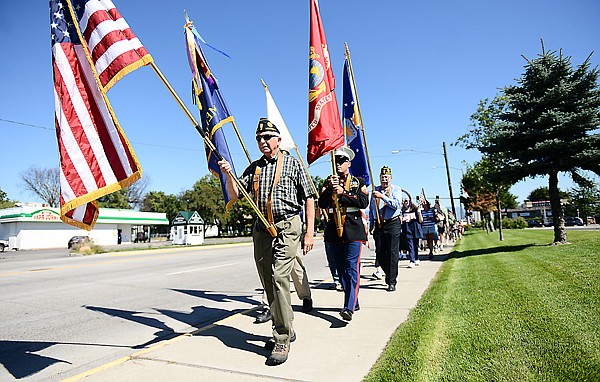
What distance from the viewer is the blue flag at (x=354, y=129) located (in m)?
7.66

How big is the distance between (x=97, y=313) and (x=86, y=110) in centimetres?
395

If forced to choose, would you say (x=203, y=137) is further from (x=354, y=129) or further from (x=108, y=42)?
(x=354, y=129)

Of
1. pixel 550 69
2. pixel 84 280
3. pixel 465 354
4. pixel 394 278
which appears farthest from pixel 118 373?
pixel 550 69

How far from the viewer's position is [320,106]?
576 cm

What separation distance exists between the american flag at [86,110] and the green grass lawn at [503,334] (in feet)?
9.74

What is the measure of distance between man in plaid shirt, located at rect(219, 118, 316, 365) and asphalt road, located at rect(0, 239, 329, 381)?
70.8 inches

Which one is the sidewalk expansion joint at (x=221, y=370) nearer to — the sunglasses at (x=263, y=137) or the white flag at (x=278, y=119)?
the sunglasses at (x=263, y=137)

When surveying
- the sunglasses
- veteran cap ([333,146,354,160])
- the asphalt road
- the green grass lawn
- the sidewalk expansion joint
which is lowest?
the asphalt road

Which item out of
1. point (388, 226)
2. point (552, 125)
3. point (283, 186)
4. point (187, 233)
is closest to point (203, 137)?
point (283, 186)

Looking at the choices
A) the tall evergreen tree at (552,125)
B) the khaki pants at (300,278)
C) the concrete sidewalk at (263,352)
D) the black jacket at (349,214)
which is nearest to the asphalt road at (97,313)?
the concrete sidewalk at (263,352)

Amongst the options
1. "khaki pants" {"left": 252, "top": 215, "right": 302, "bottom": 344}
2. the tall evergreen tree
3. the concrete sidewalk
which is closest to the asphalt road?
the concrete sidewalk

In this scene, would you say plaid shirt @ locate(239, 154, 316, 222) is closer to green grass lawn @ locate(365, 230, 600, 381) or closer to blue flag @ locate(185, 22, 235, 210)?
green grass lawn @ locate(365, 230, 600, 381)

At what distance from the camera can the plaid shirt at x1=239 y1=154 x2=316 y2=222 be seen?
4246 mm

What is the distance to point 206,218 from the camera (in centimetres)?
7312
